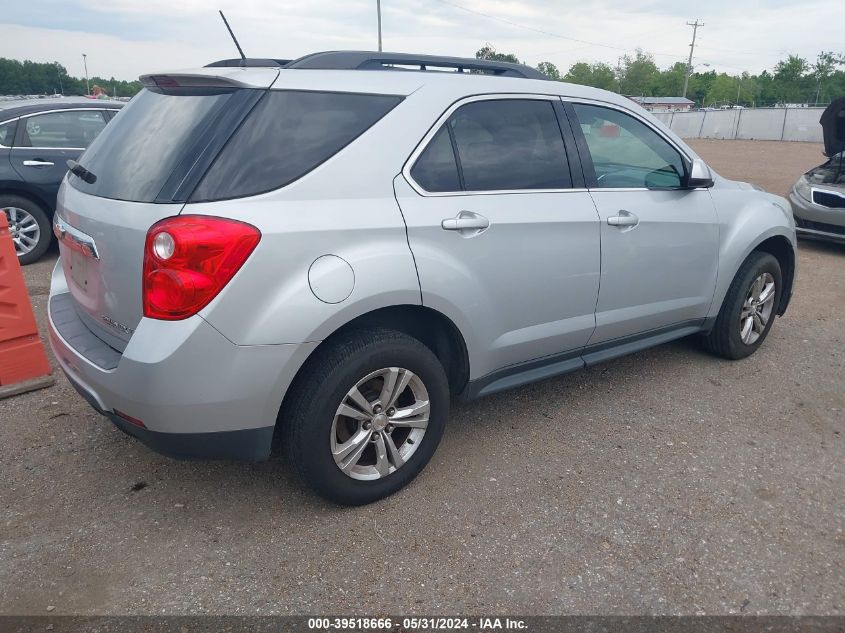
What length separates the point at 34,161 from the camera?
271 inches

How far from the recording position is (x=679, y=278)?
12.9 feet

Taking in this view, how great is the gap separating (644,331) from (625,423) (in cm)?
56

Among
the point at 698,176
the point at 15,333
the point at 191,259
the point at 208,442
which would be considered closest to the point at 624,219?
the point at 698,176

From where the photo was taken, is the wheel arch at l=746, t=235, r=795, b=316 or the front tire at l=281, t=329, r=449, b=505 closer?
the front tire at l=281, t=329, r=449, b=505

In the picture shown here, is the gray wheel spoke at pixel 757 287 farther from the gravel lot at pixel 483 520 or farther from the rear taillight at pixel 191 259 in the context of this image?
the rear taillight at pixel 191 259

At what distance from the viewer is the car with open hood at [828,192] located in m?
8.02

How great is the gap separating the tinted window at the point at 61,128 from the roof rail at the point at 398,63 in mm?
5037

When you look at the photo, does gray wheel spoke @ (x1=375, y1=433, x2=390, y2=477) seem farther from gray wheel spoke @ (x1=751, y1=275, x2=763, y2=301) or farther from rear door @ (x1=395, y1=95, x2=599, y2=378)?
gray wheel spoke @ (x1=751, y1=275, x2=763, y2=301)

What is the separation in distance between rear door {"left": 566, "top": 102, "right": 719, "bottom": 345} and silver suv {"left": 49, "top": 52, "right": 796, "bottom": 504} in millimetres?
19

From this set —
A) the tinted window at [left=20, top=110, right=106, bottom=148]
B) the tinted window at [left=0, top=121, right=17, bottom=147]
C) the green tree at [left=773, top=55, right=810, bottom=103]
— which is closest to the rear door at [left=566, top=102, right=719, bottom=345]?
the tinted window at [left=20, top=110, right=106, bottom=148]

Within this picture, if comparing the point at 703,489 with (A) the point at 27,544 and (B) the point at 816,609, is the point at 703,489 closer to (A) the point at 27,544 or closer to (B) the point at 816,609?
(B) the point at 816,609

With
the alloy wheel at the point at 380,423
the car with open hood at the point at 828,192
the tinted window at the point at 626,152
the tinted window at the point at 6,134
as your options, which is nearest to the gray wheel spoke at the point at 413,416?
the alloy wheel at the point at 380,423

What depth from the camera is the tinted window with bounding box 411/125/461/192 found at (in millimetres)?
2846

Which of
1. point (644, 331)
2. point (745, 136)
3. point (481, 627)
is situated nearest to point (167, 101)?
point (481, 627)
